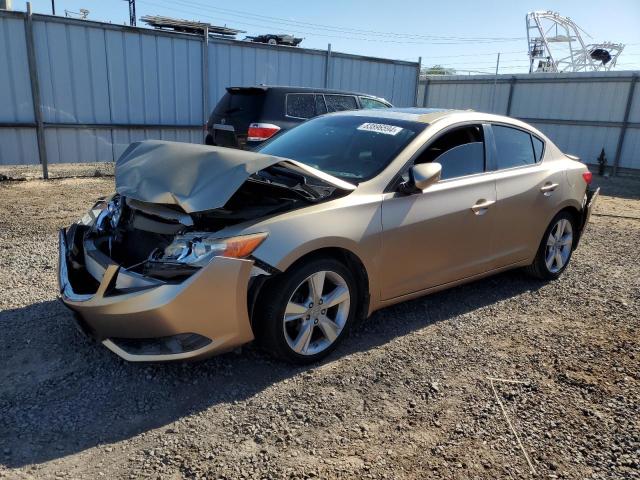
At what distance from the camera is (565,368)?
3.46 metres

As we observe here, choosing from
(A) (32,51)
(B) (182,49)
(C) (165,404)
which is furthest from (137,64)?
(C) (165,404)

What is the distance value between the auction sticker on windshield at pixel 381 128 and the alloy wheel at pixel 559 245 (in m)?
2.01

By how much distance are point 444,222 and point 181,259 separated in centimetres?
196

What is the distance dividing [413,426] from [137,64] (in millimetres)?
9803

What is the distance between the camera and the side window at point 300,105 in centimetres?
833

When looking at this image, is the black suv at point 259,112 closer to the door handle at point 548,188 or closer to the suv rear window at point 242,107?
the suv rear window at point 242,107

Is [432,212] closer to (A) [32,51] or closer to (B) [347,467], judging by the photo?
(B) [347,467]

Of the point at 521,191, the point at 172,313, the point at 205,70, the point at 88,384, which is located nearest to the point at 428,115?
the point at 521,191

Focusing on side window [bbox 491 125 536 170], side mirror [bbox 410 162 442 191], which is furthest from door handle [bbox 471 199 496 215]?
side mirror [bbox 410 162 442 191]

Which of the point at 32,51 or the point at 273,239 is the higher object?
the point at 32,51

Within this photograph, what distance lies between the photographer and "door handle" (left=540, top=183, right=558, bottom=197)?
465cm

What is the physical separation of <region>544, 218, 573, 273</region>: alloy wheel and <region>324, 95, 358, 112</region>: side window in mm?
4772

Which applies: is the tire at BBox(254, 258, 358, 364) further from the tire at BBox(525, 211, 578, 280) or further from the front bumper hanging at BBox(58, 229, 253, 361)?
the tire at BBox(525, 211, 578, 280)

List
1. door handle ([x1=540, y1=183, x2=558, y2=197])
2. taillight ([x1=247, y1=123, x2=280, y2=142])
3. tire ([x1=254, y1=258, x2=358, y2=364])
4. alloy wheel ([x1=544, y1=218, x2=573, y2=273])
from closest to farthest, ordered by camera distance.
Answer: tire ([x1=254, y1=258, x2=358, y2=364]) → door handle ([x1=540, y1=183, x2=558, y2=197]) → alloy wheel ([x1=544, y1=218, x2=573, y2=273]) → taillight ([x1=247, y1=123, x2=280, y2=142])
